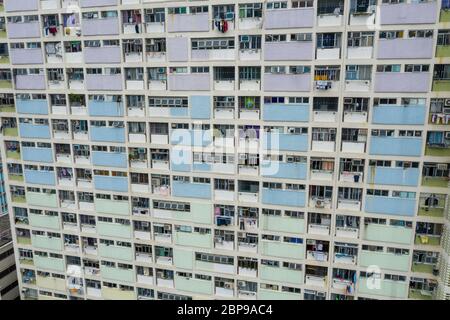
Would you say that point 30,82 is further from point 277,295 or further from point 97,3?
point 277,295

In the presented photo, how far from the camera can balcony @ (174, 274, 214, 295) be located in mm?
10711

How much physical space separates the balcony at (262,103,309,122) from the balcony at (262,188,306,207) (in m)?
1.99

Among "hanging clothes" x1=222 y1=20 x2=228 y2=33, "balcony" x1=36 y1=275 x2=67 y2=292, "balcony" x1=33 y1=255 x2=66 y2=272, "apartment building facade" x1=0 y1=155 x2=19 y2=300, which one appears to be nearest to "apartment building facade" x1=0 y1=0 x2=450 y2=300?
"hanging clothes" x1=222 y1=20 x2=228 y2=33

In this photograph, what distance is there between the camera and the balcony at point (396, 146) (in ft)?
28.4

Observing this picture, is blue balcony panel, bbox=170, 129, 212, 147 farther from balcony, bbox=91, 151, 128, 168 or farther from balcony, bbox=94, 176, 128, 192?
balcony, bbox=94, 176, 128, 192

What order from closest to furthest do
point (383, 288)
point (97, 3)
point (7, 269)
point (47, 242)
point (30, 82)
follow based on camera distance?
point (383, 288), point (97, 3), point (30, 82), point (47, 242), point (7, 269)

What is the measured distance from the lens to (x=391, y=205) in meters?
9.07

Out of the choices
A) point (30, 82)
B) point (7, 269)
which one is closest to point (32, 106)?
point (30, 82)

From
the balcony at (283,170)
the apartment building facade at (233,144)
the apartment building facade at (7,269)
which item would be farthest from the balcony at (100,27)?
the apartment building facade at (7,269)

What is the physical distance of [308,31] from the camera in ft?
28.5

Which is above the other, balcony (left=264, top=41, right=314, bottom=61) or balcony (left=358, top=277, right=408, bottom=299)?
balcony (left=264, top=41, right=314, bottom=61)

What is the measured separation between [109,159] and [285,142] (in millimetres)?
5365

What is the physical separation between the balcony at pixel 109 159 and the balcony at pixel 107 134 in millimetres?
404

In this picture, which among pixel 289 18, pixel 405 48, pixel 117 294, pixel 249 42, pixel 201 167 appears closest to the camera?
pixel 405 48
